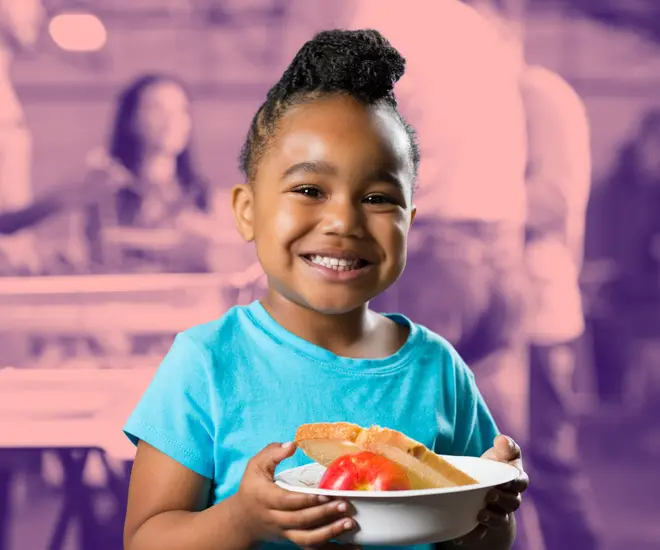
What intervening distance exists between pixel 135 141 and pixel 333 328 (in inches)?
46.4

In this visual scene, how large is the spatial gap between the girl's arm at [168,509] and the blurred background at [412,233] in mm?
1059

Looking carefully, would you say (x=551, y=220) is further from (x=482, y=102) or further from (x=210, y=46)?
(x=210, y=46)

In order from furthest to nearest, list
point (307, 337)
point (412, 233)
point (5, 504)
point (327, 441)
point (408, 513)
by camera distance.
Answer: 1. point (412, 233)
2. point (5, 504)
3. point (307, 337)
4. point (327, 441)
5. point (408, 513)

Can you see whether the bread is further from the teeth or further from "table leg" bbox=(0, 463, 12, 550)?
"table leg" bbox=(0, 463, 12, 550)

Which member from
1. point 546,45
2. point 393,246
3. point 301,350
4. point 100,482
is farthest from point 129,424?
point 546,45

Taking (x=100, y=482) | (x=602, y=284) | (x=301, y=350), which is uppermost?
(x=301, y=350)

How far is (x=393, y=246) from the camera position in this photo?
1153mm

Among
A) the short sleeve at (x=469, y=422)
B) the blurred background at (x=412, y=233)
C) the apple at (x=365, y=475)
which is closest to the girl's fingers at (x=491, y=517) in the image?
the apple at (x=365, y=475)

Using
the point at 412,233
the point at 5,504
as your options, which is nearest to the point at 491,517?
the point at 412,233

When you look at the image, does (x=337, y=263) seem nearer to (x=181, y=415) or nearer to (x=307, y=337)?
(x=307, y=337)

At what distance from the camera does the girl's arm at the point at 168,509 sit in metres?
1.04

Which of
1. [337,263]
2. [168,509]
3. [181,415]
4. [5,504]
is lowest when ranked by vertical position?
[5,504]

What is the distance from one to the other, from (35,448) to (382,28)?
1276mm

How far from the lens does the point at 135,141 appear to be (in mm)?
2234
